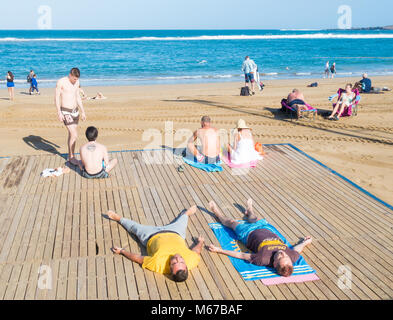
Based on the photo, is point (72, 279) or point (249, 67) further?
point (249, 67)

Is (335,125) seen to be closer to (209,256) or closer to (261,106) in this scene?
(261,106)

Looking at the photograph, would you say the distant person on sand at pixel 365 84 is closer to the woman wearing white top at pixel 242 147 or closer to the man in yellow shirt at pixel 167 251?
the woman wearing white top at pixel 242 147

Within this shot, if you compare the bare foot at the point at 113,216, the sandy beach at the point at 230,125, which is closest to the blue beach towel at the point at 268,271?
the bare foot at the point at 113,216

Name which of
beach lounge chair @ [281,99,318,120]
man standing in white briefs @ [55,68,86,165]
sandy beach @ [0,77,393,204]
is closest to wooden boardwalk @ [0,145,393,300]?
man standing in white briefs @ [55,68,86,165]

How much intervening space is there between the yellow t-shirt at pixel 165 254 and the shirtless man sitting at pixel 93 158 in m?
2.57

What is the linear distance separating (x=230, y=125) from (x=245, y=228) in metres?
7.29

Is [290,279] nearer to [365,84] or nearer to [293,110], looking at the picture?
[293,110]

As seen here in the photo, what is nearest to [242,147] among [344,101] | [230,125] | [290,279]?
[290,279]

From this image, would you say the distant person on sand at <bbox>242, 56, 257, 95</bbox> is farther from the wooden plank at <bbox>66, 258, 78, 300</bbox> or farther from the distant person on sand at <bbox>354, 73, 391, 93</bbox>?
the wooden plank at <bbox>66, 258, 78, 300</bbox>

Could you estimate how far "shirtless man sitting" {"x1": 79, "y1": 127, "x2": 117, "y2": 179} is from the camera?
6.36m

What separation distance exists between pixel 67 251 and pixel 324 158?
6660mm

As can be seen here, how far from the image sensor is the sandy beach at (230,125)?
30.1ft

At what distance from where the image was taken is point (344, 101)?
1230cm
